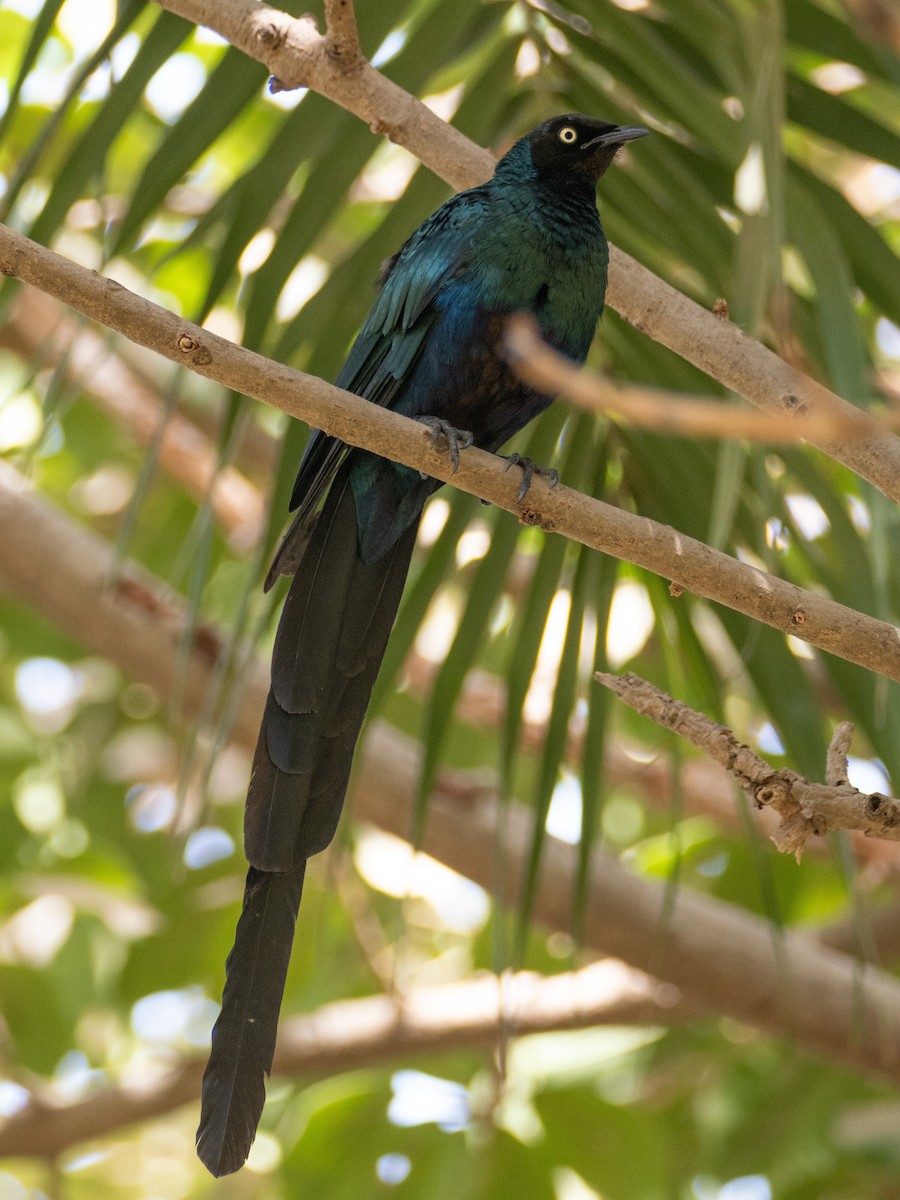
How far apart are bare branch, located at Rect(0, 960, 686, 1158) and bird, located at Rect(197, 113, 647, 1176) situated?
193 centimetres

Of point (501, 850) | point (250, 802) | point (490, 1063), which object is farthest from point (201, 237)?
point (490, 1063)

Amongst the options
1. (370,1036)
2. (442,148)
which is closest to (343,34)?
(442,148)

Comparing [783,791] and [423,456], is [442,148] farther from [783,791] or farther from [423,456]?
[783,791]

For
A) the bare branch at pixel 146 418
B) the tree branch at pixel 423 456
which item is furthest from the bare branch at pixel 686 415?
the bare branch at pixel 146 418

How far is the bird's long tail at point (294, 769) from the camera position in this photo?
7.55 feet

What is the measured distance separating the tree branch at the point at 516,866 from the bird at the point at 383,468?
133cm

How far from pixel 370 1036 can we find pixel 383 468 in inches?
93.0

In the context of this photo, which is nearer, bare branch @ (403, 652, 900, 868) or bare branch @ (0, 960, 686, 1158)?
bare branch @ (0, 960, 686, 1158)

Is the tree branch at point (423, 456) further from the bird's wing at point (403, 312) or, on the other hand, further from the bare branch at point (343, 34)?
the bird's wing at point (403, 312)

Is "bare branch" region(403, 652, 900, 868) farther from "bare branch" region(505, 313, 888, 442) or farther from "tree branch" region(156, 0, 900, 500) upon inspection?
"bare branch" region(505, 313, 888, 442)

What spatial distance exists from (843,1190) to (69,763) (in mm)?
3193

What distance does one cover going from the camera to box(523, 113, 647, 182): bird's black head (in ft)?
9.10

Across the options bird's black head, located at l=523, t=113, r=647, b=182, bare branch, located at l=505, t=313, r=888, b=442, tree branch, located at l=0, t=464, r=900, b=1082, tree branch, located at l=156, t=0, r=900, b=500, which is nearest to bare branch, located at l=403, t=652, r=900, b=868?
tree branch, located at l=0, t=464, r=900, b=1082

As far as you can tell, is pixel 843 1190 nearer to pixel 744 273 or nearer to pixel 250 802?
pixel 250 802
